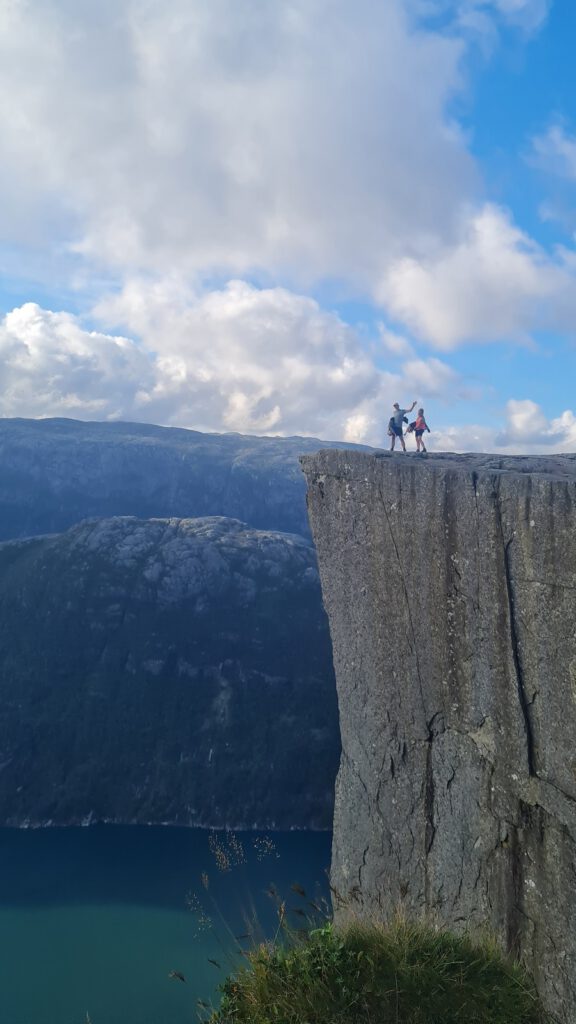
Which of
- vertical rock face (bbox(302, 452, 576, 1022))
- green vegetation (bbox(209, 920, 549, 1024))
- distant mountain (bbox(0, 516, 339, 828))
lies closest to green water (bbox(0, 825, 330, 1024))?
distant mountain (bbox(0, 516, 339, 828))

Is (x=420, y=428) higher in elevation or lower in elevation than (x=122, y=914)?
higher

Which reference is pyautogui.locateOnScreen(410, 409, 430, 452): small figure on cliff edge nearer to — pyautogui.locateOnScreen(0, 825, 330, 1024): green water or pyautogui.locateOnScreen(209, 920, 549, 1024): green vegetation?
pyautogui.locateOnScreen(209, 920, 549, 1024): green vegetation

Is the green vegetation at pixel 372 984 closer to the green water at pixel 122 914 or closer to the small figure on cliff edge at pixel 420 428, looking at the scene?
the small figure on cliff edge at pixel 420 428

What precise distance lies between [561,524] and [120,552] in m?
101

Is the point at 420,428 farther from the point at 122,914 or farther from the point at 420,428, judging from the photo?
the point at 122,914

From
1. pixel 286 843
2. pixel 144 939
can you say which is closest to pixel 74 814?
pixel 286 843

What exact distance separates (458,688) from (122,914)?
173ft

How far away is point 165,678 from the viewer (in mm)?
93438

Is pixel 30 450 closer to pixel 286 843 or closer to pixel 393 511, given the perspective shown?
pixel 286 843

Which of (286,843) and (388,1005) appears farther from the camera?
(286,843)

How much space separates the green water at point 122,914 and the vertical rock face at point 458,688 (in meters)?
16.9

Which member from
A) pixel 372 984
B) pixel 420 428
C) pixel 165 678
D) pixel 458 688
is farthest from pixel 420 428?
pixel 165 678

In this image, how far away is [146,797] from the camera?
3189 inches

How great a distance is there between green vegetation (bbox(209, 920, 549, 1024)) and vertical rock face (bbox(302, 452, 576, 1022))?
88 cm
